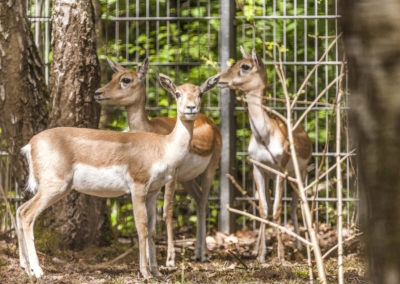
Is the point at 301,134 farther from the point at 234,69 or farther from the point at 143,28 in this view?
the point at 143,28

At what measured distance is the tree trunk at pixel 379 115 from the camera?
120cm

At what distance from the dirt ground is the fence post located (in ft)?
0.78

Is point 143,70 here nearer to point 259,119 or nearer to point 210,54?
point 259,119

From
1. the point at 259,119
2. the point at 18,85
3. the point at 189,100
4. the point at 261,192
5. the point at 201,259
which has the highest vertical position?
the point at 18,85

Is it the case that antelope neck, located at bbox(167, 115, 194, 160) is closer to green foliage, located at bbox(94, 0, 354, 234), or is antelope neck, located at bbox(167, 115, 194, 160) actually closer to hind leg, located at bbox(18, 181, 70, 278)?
hind leg, located at bbox(18, 181, 70, 278)

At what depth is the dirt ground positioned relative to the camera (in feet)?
16.2

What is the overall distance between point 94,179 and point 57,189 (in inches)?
11.2

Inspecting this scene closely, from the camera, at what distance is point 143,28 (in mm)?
8812

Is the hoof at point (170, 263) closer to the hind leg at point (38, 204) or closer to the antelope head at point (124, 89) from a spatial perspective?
the hind leg at point (38, 204)

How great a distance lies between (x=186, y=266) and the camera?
6.00 meters

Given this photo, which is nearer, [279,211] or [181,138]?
[181,138]

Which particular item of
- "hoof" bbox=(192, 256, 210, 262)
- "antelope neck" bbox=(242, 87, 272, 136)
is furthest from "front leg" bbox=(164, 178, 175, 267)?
"antelope neck" bbox=(242, 87, 272, 136)

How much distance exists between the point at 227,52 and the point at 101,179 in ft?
9.58

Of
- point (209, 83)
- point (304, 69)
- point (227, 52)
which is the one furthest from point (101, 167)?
point (304, 69)
